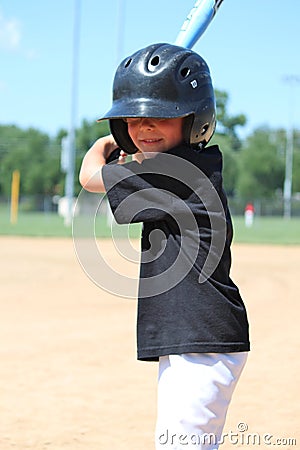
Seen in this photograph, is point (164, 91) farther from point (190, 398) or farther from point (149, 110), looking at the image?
point (190, 398)

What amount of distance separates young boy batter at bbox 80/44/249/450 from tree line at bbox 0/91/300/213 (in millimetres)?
64403

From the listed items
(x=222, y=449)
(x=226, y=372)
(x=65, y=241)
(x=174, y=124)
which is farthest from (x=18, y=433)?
(x=65, y=241)

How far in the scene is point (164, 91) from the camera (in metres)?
2.55

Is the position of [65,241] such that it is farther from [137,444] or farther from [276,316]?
[137,444]

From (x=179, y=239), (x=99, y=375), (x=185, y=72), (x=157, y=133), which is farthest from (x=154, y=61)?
(x=99, y=375)

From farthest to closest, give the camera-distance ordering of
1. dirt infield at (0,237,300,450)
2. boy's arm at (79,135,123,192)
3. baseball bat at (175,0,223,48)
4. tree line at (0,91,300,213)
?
tree line at (0,91,300,213) < dirt infield at (0,237,300,450) < baseball bat at (175,0,223,48) < boy's arm at (79,135,123,192)

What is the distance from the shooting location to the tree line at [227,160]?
72312mm

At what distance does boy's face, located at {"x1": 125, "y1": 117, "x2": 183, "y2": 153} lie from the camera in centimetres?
258

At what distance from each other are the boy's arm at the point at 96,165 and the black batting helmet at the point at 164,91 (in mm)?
130

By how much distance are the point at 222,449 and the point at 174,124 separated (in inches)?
85.4

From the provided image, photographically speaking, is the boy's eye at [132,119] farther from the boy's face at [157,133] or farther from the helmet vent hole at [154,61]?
the helmet vent hole at [154,61]

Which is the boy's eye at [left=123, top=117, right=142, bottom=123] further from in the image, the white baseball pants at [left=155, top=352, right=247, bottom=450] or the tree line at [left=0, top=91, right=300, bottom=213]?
the tree line at [left=0, top=91, right=300, bottom=213]

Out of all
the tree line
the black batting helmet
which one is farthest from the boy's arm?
the tree line

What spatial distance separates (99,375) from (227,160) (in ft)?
219
